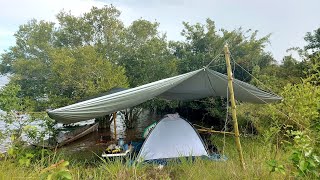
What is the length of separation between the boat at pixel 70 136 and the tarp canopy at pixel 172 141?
8.98 feet

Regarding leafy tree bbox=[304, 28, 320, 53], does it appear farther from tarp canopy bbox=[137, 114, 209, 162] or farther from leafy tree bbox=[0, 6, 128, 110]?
leafy tree bbox=[0, 6, 128, 110]

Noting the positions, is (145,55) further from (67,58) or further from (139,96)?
(139,96)

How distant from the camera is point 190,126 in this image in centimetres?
559

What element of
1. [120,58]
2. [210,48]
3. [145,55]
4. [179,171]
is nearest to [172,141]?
[179,171]

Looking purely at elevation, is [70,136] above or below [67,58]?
below

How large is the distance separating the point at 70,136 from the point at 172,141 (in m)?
4.33

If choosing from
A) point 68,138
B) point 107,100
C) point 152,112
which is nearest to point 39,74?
point 68,138

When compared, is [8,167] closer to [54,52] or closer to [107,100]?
[107,100]

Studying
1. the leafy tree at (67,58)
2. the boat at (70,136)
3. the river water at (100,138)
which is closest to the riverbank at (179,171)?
the boat at (70,136)

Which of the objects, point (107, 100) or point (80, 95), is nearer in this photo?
point (107, 100)

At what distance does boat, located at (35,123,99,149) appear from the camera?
285 inches

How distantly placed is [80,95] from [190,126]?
15.4 ft

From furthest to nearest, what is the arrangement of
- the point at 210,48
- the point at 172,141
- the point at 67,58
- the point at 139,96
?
the point at 210,48, the point at 67,58, the point at 172,141, the point at 139,96

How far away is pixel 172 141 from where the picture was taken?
5.30m
